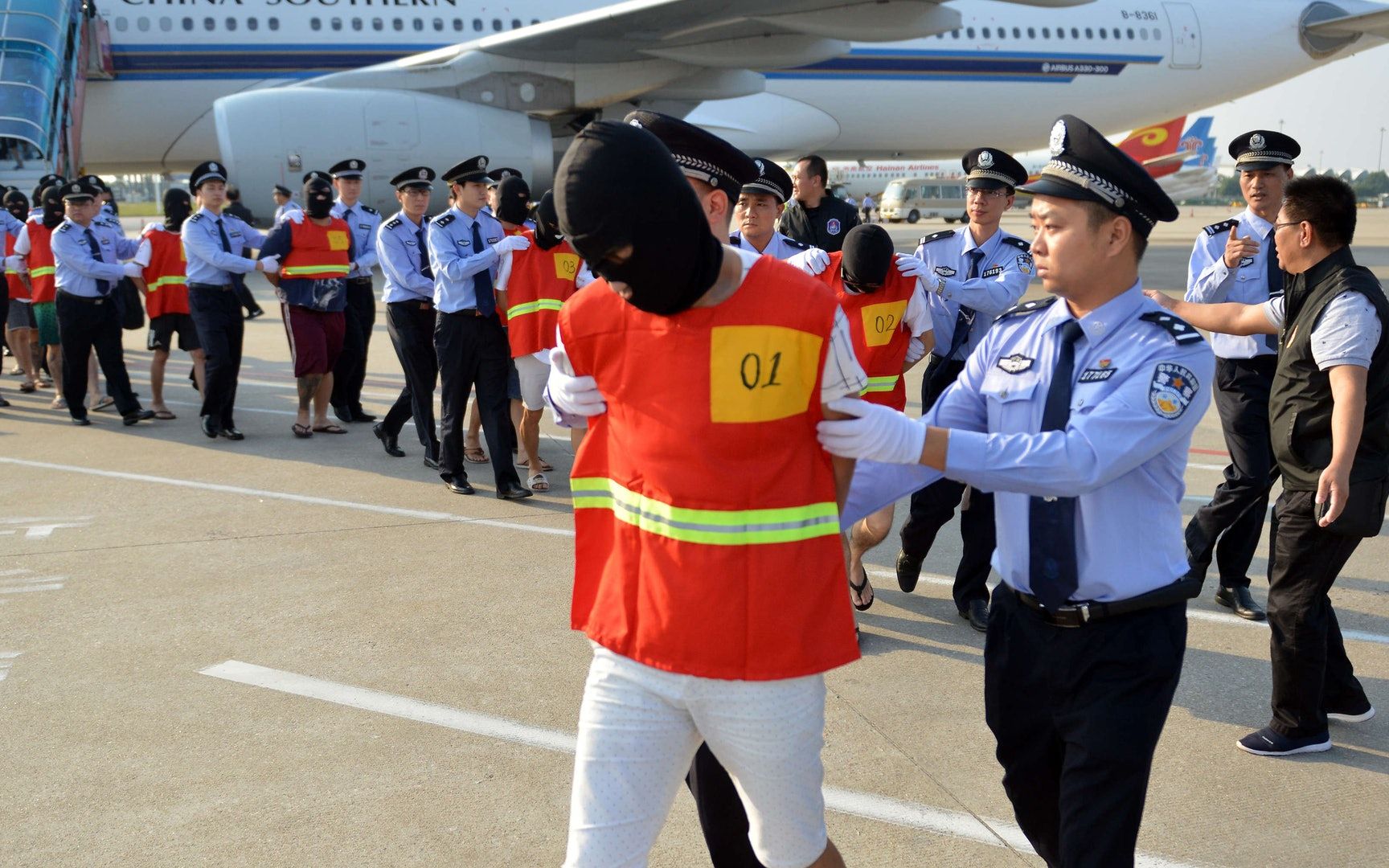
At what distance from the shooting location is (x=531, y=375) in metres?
6.98

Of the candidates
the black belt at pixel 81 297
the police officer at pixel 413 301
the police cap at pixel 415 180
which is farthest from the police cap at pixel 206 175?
the police officer at pixel 413 301

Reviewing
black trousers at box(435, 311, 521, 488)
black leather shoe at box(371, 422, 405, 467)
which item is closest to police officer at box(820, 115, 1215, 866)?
black trousers at box(435, 311, 521, 488)

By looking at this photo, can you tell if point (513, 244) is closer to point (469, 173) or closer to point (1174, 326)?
point (469, 173)

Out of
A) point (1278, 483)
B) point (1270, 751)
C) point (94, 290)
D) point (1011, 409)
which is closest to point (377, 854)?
point (1011, 409)

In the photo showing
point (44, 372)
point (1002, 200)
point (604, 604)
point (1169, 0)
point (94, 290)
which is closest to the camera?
point (604, 604)

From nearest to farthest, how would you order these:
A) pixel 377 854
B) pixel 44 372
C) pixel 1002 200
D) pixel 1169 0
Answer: pixel 377 854, pixel 1002 200, pixel 44 372, pixel 1169 0

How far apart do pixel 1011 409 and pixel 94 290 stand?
8566mm

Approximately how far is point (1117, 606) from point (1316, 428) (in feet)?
5.94

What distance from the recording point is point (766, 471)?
78.7 inches

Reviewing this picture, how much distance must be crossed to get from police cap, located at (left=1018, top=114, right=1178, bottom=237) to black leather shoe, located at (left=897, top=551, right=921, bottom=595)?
2.99 m

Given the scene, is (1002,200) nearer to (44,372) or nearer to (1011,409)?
(1011,409)

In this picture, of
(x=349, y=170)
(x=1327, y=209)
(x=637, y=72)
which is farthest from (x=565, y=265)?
(x=637, y=72)

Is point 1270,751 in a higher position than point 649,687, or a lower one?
lower

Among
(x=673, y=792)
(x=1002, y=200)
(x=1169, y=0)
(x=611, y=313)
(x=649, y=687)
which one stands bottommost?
(x=673, y=792)
